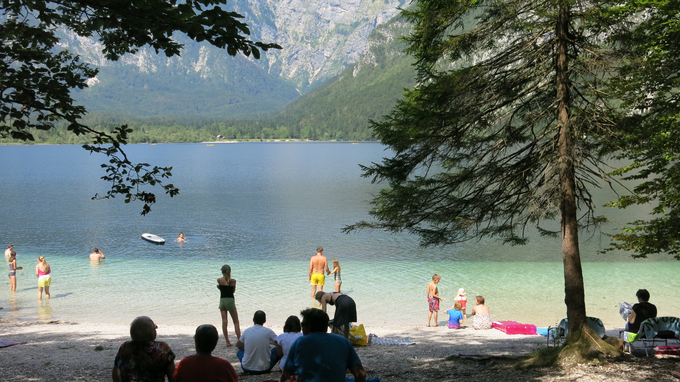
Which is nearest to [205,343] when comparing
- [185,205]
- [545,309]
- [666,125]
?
[666,125]

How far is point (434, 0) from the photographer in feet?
27.8

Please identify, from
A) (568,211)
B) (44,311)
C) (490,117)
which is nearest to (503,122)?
(490,117)

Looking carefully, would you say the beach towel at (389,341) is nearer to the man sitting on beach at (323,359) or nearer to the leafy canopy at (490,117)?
the leafy canopy at (490,117)

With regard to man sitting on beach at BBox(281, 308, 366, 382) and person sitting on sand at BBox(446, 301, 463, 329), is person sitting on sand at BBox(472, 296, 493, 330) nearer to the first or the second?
person sitting on sand at BBox(446, 301, 463, 329)

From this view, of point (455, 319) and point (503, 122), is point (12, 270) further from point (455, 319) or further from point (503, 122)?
point (503, 122)

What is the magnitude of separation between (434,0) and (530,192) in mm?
3253

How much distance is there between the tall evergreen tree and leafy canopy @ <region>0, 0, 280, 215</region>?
393cm

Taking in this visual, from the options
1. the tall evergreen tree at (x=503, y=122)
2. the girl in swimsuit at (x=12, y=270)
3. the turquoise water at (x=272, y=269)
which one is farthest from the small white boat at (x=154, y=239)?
the tall evergreen tree at (x=503, y=122)

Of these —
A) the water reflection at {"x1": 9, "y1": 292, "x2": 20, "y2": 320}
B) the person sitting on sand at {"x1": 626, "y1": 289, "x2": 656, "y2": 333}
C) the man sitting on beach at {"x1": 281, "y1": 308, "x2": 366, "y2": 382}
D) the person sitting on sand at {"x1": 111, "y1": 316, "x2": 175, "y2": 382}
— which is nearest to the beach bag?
the person sitting on sand at {"x1": 626, "y1": 289, "x2": 656, "y2": 333}

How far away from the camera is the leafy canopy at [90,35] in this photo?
468 cm

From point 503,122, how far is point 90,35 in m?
6.45

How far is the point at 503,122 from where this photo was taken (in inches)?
369

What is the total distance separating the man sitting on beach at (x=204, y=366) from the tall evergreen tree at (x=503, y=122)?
4957 mm

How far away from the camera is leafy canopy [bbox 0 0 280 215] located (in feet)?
15.4
